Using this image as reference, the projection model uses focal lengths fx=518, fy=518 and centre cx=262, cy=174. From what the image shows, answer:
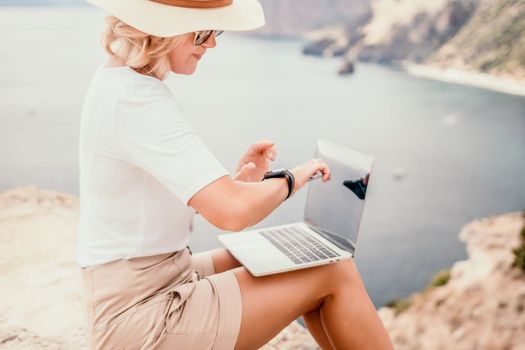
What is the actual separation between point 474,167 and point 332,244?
42.0 feet

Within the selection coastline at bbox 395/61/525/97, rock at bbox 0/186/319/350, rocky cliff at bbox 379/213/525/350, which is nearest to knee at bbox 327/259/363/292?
rock at bbox 0/186/319/350

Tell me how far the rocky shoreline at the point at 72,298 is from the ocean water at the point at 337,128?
1.81 meters

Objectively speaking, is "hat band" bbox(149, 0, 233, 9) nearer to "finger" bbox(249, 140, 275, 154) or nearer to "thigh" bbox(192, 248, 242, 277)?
"finger" bbox(249, 140, 275, 154)

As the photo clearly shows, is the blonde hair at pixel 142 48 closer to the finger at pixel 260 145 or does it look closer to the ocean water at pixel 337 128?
the finger at pixel 260 145

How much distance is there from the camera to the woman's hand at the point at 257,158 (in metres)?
1.17

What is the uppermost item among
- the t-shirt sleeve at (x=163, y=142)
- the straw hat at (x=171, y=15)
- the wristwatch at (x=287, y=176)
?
the straw hat at (x=171, y=15)

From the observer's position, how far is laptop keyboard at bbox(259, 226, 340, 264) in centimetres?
107

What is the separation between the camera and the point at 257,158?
3.93ft

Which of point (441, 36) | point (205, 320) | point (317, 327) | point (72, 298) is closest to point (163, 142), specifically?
point (205, 320)

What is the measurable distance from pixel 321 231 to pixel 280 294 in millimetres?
319

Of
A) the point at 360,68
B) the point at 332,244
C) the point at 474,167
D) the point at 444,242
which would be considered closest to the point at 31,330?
the point at 332,244

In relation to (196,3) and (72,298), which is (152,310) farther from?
(72,298)

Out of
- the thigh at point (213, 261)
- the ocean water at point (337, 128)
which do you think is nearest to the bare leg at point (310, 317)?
the thigh at point (213, 261)

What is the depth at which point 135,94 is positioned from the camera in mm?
827
